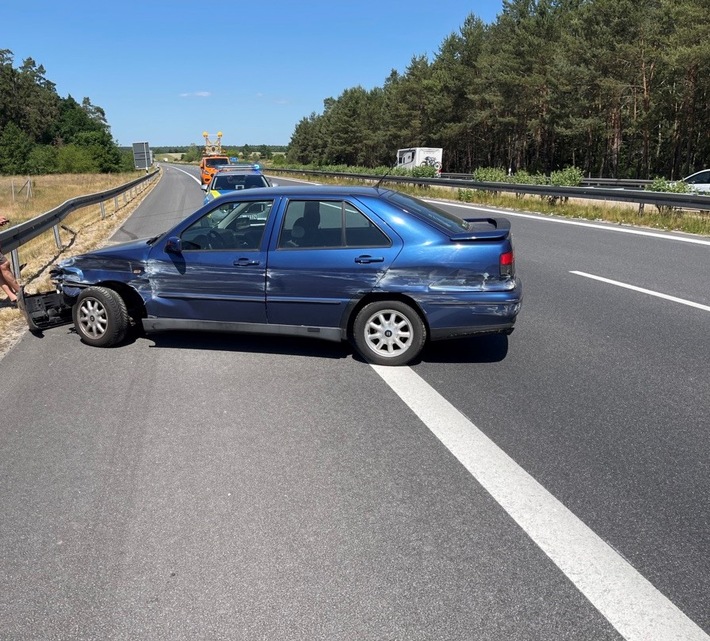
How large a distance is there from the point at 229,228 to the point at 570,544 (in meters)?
4.17

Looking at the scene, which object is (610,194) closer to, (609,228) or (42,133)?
(609,228)

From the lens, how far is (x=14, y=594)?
2682mm

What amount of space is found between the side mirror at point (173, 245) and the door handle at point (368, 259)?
1.67m

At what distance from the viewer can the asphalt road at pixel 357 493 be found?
254cm

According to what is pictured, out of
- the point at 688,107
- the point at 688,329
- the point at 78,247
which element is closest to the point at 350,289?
the point at 688,329

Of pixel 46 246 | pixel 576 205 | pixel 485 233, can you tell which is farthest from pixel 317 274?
pixel 576 205

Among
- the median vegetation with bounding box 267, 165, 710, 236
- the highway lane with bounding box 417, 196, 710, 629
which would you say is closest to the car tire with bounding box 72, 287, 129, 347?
the highway lane with bounding box 417, 196, 710, 629

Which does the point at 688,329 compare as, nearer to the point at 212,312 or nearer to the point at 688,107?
the point at 212,312

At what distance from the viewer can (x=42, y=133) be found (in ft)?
416

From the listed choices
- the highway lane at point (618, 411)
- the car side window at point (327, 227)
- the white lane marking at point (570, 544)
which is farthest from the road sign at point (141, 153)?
the white lane marking at point (570, 544)

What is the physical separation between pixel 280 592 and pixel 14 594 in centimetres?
115

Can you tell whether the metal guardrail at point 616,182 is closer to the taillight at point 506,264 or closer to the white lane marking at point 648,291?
the white lane marking at point 648,291

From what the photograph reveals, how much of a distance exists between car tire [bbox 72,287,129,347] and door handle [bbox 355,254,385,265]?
7.96 feet

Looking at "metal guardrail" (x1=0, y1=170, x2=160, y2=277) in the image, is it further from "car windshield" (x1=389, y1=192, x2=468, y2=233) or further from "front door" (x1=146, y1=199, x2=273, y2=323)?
"car windshield" (x1=389, y1=192, x2=468, y2=233)
